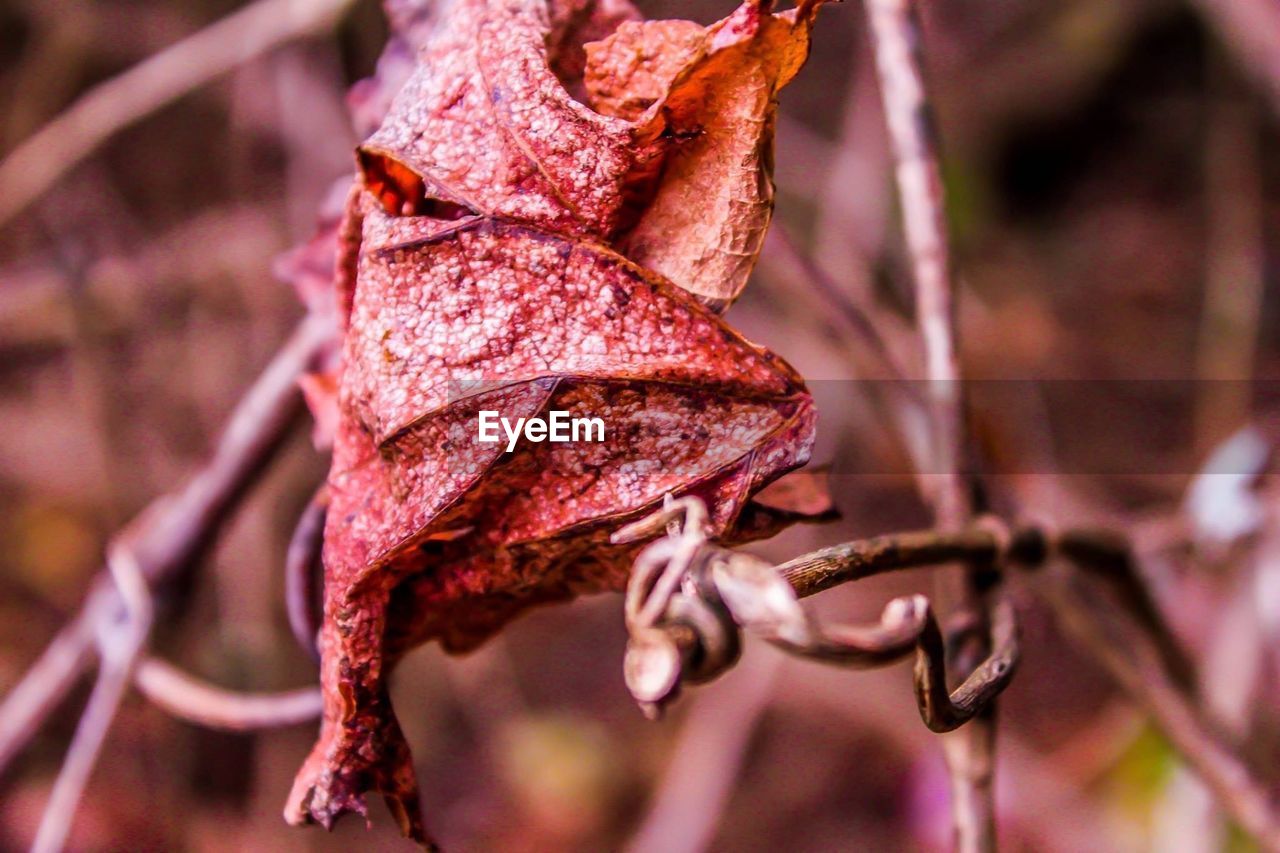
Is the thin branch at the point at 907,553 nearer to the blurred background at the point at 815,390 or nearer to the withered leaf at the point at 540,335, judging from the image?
the withered leaf at the point at 540,335

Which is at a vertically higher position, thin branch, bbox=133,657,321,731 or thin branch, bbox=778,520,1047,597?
thin branch, bbox=778,520,1047,597

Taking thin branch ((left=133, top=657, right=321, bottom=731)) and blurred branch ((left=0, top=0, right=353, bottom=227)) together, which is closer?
thin branch ((left=133, top=657, right=321, bottom=731))

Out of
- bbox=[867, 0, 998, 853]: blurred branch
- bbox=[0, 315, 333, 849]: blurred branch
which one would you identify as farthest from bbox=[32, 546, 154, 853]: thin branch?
bbox=[867, 0, 998, 853]: blurred branch

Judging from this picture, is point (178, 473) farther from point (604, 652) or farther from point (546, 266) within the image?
point (546, 266)

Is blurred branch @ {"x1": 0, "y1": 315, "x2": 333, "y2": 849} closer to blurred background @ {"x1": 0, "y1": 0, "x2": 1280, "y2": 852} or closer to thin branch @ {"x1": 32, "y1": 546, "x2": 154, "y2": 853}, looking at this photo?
thin branch @ {"x1": 32, "y1": 546, "x2": 154, "y2": 853}

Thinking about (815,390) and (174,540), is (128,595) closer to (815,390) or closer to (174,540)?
(174,540)

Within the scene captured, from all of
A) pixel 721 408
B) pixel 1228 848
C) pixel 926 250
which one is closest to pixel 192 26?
pixel 926 250
